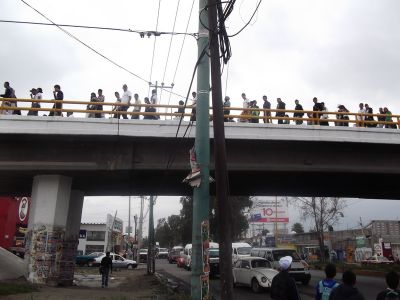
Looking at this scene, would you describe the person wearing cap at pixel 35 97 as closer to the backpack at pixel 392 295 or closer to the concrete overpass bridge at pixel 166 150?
the concrete overpass bridge at pixel 166 150

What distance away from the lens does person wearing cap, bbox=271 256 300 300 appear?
6350 mm

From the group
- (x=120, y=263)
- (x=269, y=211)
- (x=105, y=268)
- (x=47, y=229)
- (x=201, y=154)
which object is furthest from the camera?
(x=269, y=211)

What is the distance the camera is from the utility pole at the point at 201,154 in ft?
30.5

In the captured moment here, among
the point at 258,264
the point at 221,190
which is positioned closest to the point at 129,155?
the point at 258,264

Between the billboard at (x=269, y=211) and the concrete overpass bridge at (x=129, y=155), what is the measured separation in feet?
162

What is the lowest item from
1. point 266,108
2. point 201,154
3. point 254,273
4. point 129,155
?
point 254,273

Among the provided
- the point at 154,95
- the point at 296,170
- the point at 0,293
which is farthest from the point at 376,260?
the point at 0,293

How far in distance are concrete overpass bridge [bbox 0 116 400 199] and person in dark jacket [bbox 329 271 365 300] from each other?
461 inches

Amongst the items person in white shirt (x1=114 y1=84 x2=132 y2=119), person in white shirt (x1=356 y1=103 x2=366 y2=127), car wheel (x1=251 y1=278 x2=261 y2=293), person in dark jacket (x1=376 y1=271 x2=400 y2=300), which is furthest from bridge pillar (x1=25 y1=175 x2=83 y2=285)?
person in dark jacket (x1=376 y1=271 x2=400 y2=300)

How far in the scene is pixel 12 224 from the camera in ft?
119

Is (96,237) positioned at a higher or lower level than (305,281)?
higher

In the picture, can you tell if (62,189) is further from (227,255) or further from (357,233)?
(357,233)

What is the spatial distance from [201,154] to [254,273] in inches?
405

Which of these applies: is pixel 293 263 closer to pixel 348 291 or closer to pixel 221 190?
pixel 221 190
